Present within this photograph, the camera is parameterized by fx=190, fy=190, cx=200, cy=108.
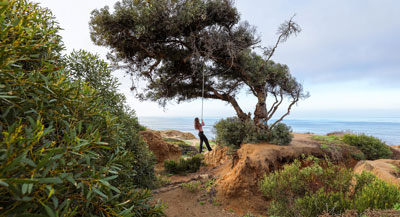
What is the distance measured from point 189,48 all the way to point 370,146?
10.4 m

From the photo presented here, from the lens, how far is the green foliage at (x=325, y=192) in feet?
11.0

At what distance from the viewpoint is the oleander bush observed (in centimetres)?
94

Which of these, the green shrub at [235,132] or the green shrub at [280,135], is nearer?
the green shrub at [280,135]

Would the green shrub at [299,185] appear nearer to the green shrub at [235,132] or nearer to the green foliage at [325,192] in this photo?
the green foliage at [325,192]

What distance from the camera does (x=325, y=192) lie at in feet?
14.3

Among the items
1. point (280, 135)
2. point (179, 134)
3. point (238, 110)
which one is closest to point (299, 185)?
point (280, 135)

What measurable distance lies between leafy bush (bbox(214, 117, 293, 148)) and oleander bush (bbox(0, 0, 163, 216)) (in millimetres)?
7084

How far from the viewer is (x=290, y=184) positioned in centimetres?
463

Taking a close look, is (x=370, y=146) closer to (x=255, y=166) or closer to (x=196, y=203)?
(x=255, y=166)

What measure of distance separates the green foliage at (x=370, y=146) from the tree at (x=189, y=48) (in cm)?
330

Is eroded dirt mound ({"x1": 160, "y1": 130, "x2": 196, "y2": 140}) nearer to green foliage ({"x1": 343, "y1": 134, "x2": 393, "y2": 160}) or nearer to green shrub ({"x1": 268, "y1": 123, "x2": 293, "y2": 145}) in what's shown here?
green shrub ({"x1": 268, "y1": 123, "x2": 293, "y2": 145})

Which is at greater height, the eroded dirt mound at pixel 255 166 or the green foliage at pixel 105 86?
the green foliage at pixel 105 86

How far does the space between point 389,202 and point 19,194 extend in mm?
5036

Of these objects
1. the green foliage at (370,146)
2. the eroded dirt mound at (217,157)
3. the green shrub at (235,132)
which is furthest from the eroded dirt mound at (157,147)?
the green foliage at (370,146)
